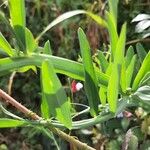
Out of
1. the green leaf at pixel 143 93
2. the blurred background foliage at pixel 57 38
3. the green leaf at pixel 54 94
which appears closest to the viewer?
the green leaf at pixel 54 94

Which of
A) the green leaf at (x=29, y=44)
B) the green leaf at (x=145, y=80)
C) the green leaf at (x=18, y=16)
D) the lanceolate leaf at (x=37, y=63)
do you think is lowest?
the green leaf at (x=145, y=80)

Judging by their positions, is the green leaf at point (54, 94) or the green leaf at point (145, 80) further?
the green leaf at point (145, 80)

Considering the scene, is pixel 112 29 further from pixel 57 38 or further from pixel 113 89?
pixel 57 38

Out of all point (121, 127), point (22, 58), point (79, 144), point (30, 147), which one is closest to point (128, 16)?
point (121, 127)

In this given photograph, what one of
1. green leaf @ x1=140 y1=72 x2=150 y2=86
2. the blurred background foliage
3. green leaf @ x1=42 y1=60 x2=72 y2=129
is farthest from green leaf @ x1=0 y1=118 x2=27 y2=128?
the blurred background foliage

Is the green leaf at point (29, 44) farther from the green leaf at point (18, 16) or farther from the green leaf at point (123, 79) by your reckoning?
the green leaf at point (123, 79)

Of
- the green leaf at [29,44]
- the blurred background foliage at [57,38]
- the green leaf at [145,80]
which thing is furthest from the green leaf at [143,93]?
the blurred background foliage at [57,38]
